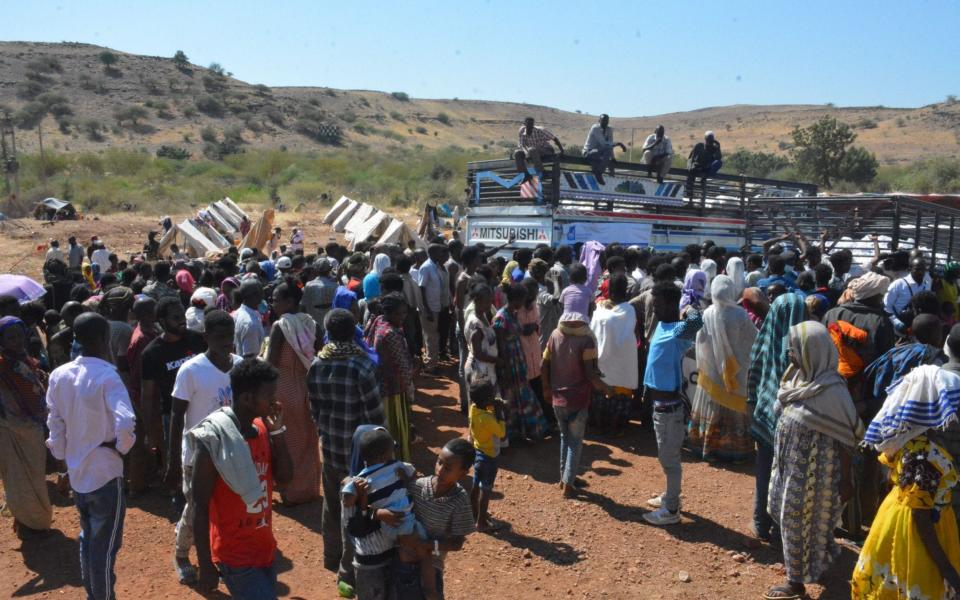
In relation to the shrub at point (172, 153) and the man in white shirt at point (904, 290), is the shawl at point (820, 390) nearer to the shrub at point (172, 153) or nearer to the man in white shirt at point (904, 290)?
the man in white shirt at point (904, 290)

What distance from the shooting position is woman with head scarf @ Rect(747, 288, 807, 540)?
461cm

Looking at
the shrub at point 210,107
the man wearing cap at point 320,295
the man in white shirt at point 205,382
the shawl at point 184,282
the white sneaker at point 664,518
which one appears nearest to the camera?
the man in white shirt at point 205,382

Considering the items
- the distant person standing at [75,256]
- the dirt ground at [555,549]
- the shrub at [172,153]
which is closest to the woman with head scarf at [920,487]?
the dirt ground at [555,549]

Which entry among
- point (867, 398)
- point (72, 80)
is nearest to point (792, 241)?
point (867, 398)

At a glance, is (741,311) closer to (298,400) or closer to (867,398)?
(867,398)

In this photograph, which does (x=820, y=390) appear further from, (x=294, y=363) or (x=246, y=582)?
(x=294, y=363)

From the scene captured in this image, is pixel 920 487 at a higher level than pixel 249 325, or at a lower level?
lower

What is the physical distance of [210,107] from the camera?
70.4 metres

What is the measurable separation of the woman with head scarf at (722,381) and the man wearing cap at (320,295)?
3541 mm

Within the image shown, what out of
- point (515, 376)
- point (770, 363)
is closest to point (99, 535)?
point (515, 376)

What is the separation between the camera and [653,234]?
11305 millimetres

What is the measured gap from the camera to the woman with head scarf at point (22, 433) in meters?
4.70

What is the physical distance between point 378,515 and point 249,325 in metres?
3.04

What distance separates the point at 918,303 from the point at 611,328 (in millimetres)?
2212
